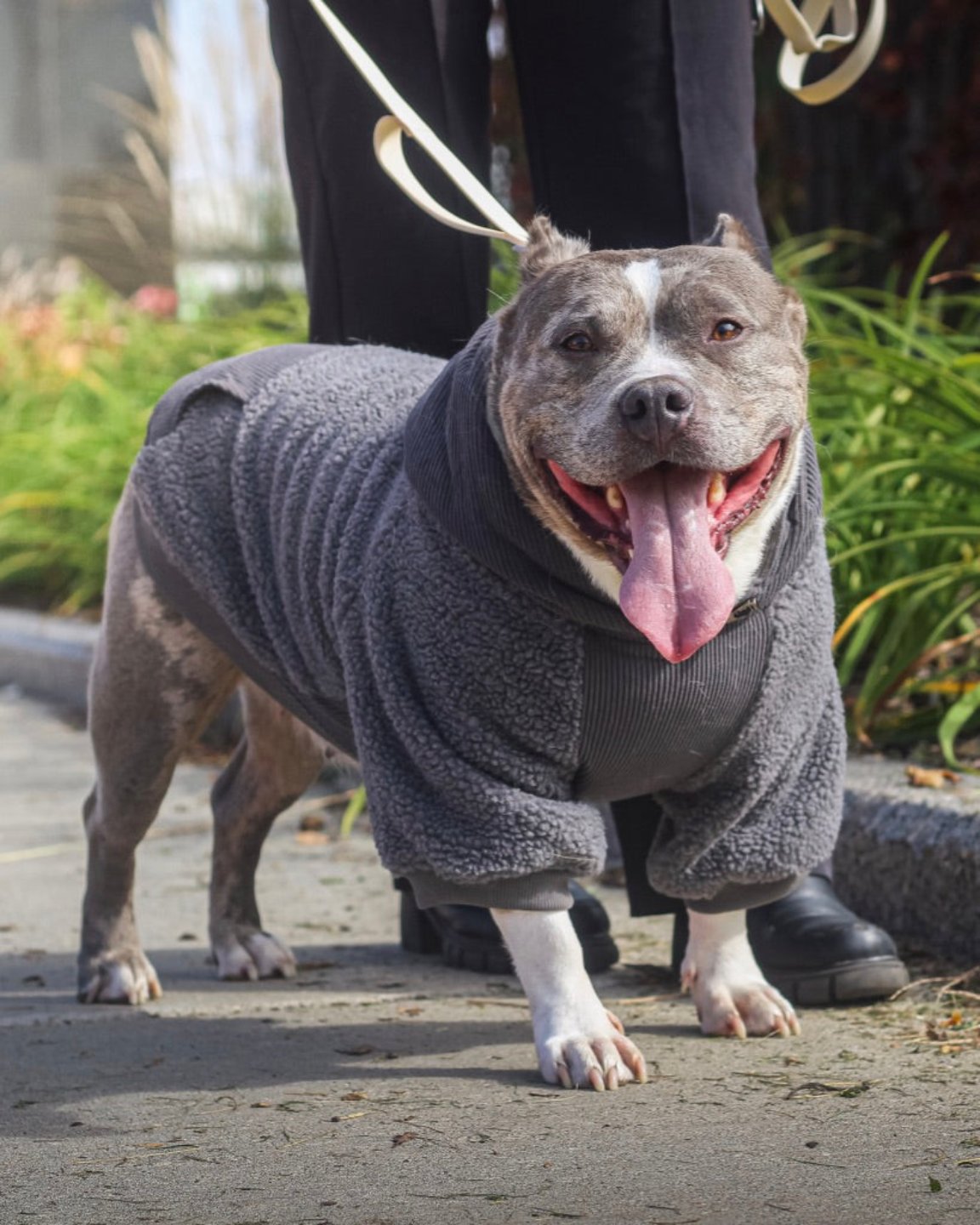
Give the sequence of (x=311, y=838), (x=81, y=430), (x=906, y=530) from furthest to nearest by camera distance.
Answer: (x=81, y=430), (x=311, y=838), (x=906, y=530)

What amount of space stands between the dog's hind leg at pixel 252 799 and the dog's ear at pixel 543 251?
1.03m

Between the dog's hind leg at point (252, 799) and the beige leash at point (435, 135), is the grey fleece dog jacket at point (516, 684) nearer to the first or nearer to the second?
the beige leash at point (435, 135)

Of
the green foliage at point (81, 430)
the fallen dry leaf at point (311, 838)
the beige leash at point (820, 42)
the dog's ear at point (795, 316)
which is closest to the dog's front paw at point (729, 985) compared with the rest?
the dog's ear at point (795, 316)

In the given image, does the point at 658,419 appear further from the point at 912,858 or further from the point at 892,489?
the point at 892,489

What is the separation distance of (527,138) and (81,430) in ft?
14.9

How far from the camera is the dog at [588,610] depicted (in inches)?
92.5

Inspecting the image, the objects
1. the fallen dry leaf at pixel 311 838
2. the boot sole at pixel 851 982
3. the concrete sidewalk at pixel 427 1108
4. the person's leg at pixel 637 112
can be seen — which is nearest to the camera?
the concrete sidewalk at pixel 427 1108

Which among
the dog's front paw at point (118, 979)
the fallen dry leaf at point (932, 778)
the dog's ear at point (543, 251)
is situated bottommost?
the dog's front paw at point (118, 979)

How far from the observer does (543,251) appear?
8.65 ft

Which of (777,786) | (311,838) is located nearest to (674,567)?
(777,786)

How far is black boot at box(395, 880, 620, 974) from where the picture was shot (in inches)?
124

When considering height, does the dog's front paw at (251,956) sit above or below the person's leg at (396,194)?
below

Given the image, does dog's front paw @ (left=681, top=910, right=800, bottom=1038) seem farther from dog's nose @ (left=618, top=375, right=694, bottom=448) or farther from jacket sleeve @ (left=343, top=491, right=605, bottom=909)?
dog's nose @ (left=618, top=375, right=694, bottom=448)

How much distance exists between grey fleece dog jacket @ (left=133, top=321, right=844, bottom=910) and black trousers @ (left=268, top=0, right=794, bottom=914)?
0.32 m
